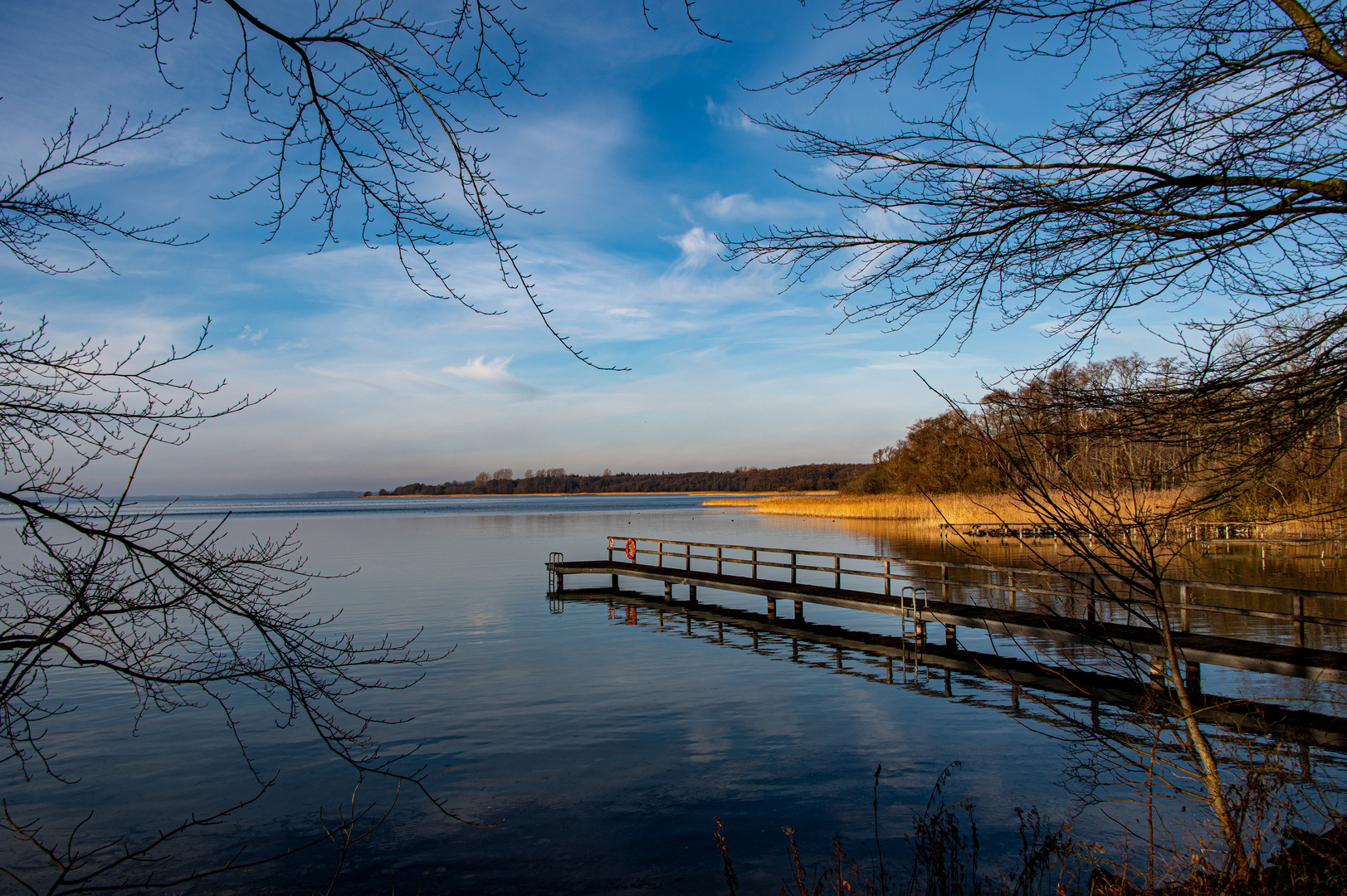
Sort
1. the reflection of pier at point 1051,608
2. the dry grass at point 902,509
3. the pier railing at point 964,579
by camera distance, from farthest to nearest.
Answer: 1. the dry grass at point 902,509
2. the pier railing at point 964,579
3. the reflection of pier at point 1051,608

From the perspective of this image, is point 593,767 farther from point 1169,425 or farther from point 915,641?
point 915,641

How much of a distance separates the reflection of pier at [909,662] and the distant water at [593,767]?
24 cm

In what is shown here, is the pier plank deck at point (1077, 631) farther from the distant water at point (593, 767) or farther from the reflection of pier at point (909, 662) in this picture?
the distant water at point (593, 767)

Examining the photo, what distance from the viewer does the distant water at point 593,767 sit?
7211mm

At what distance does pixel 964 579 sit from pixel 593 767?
1909cm

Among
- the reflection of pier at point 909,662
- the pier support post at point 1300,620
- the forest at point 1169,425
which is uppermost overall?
the forest at point 1169,425

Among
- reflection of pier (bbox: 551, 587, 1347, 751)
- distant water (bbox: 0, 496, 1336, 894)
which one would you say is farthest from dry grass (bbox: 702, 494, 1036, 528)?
distant water (bbox: 0, 496, 1336, 894)

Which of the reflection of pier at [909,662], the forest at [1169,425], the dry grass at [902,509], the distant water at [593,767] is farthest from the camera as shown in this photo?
the dry grass at [902,509]

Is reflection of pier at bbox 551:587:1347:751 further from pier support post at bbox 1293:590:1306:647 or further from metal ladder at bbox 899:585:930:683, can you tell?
pier support post at bbox 1293:590:1306:647

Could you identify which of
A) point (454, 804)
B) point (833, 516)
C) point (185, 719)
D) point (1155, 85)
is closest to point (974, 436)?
point (1155, 85)

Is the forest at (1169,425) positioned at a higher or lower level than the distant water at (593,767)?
higher

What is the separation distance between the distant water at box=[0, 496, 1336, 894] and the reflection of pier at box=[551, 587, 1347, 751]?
0.77ft

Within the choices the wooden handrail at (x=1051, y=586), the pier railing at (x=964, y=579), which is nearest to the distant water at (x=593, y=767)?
the wooden handrail at (x=1051, y=586)

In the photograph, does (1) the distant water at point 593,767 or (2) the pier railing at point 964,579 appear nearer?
(1) the distant water at point 593,767
